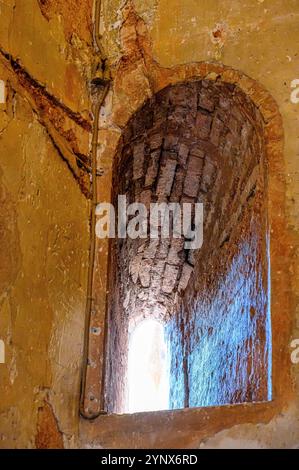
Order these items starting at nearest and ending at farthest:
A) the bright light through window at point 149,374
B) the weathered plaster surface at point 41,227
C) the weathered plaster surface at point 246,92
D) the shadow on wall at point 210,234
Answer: the weathered plaster surface at point 41,227 → the weathered plaster surface at point 246,92 → the shadow on wall at point 210,234 → the bright light through window at point 149,374

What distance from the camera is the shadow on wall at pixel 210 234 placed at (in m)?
3.18

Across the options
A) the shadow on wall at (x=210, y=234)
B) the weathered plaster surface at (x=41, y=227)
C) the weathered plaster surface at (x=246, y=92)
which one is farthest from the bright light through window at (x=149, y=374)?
the weathered plaster surface at (x=41, y=227)

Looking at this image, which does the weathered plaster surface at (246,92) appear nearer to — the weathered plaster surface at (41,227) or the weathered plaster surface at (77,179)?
the weathered plaster surface at (77,179)

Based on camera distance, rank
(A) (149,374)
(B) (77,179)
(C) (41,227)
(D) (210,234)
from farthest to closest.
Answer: (A) (149,374), (D) (210,234), (B) (77,179), (C) (41,227)

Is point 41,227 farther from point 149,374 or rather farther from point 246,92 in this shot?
point 149,374

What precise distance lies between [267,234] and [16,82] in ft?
3.88

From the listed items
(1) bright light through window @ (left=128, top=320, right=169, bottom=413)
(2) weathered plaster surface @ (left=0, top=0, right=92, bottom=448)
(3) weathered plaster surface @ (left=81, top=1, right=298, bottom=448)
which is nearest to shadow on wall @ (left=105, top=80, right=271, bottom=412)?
(3) weathered plaster surface @ (left=81, top=1, right=298, bottom=448)

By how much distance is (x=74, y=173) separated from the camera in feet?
10.0

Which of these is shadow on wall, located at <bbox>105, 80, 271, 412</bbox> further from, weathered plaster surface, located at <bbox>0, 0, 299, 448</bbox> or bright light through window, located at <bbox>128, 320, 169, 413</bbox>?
bright light through window, located at <bbox>128, 320, 169, 413</bbox>

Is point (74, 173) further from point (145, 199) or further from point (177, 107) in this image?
point (145, 199)

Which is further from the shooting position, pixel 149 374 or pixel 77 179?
pixel 149 374

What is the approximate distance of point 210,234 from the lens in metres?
4.35

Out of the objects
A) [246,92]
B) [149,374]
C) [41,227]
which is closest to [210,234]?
[246,92]

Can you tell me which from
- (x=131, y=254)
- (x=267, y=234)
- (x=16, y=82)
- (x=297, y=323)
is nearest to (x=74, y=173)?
(x=16, y=82)
